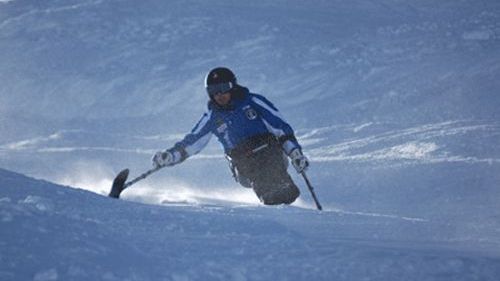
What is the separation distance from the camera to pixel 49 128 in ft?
102

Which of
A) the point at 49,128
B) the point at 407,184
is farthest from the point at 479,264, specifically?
the point at 49,128

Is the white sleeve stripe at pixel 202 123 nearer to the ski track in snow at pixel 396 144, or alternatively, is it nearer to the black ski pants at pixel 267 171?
the black ski pants at pixel 267 171

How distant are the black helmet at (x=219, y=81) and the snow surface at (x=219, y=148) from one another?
1607 millimetres

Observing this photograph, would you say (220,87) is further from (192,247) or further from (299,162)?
(192,247)

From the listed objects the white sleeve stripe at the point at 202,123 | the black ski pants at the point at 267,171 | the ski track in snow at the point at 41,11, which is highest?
the white sleeve stripe at the point at 202,123

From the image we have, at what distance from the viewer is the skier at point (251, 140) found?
25.3ft

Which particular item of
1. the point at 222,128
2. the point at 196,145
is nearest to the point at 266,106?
the point at 222,128

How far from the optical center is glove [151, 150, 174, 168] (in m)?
7.86

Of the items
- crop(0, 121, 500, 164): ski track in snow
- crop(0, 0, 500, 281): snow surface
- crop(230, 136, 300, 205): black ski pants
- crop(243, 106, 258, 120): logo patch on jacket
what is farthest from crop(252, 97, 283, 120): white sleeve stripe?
crop(0, 121, 500, 164): ski track in snow

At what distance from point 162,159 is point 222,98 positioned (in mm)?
1094

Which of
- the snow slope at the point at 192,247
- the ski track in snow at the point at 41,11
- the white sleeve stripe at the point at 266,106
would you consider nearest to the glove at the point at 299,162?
the white sleeve stripe at the point at 266,106

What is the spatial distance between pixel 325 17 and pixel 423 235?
109 feet

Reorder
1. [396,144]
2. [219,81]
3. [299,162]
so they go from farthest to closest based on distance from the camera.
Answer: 1. [396,144]
2. [219,81]
3. [299,162]

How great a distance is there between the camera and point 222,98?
25.8 ft
